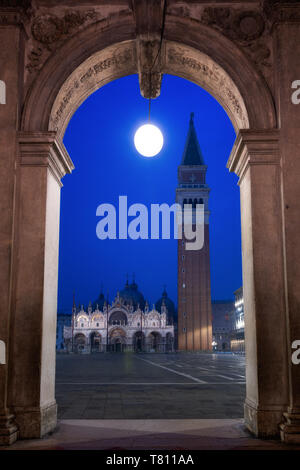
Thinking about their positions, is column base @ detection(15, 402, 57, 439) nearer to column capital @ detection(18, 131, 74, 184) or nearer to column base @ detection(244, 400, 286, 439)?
column base @ detection(244, 400, 286, 439)

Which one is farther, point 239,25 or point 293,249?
point 239,25

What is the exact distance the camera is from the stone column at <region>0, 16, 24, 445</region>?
20.5 feet

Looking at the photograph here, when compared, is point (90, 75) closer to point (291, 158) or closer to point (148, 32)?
point (148, 32)

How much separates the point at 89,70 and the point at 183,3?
175 centimetres

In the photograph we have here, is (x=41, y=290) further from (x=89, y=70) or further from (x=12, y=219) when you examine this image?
(x=89, y=70)

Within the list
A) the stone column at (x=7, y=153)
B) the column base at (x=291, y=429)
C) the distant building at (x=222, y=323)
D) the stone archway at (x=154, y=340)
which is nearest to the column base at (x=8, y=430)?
the stone column at (x=7, y=153)

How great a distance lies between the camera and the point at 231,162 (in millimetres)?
7781

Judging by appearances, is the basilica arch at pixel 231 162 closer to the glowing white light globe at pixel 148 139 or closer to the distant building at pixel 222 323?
the glowing white light globe at pixel 148 139

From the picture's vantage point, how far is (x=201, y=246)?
8112 cm

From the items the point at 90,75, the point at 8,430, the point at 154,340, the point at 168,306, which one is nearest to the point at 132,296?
the point at 168,306

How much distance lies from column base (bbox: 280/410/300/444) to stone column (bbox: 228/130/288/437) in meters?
0.22
